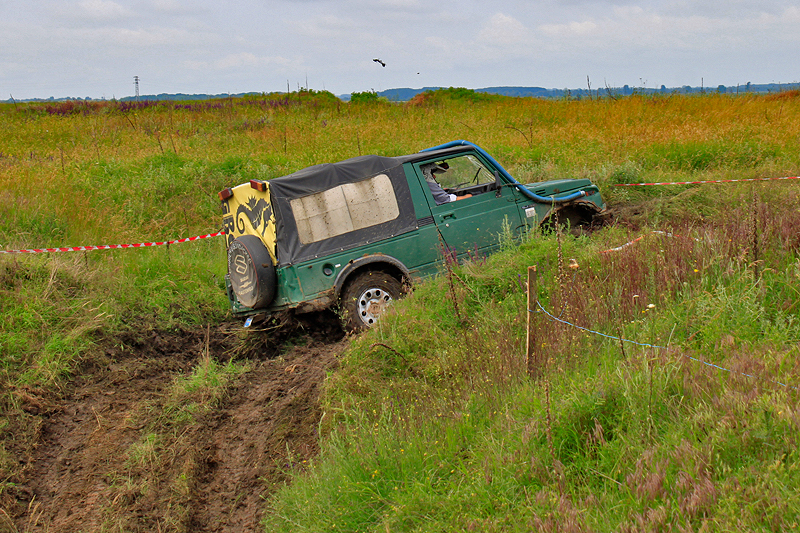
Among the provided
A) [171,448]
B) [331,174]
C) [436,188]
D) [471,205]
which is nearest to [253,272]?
[331,174]

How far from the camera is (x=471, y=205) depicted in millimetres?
7367

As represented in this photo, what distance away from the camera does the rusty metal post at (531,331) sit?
3995 mm

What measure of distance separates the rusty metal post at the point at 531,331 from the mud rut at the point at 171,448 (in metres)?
1.75

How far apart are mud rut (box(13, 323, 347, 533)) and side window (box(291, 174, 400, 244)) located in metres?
1.28

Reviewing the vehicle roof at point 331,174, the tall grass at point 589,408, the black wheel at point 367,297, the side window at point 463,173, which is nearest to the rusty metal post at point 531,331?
Answer: the tall grass at point 589,408

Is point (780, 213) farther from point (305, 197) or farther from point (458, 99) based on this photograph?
point (458, 99)

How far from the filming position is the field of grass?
104 inches

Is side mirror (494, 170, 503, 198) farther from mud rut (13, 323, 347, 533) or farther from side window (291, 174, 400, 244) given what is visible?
mud rut (13, 323, 347, 533)

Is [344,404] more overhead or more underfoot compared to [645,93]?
more underfoot

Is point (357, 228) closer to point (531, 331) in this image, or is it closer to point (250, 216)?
point (250, 216)

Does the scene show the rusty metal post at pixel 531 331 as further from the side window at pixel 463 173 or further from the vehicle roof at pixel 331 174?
the side window at pixel 463 173

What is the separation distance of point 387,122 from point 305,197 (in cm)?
1105

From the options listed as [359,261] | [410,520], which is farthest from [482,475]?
[359,261]

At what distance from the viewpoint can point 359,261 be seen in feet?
21.6
